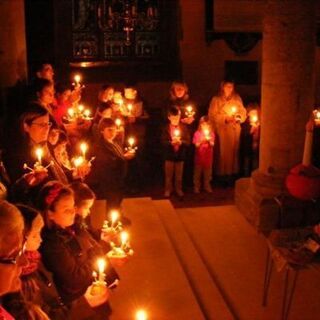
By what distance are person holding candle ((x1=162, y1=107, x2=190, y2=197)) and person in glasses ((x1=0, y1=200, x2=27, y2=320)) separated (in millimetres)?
6060

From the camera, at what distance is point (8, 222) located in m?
3.01

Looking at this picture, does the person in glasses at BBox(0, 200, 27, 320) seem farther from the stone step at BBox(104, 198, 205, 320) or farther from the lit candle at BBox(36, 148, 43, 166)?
the stone step at BBox(104, 198, 205, 320)

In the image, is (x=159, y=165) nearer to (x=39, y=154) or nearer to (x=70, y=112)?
(x=70, y=112)

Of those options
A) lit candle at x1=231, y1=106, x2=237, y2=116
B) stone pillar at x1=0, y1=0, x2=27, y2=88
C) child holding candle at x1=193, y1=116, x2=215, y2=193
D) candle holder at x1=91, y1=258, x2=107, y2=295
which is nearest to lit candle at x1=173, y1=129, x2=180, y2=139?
child holding candle at x1=193, y1=116, x2=215, y2=193

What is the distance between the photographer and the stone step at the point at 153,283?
548cm

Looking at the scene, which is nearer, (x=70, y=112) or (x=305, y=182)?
(x=305, y=182)

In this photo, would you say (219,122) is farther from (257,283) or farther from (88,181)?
(257,283)

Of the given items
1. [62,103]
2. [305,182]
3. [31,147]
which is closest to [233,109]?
[62,103]

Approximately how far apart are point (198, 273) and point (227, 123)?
3.98 meters

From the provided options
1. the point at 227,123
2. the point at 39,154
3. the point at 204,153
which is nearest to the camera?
the point at 39,154

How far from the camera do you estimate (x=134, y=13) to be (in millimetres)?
12992

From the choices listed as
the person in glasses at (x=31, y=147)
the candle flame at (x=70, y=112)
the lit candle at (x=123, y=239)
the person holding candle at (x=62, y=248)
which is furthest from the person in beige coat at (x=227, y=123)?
the person holding candle at (x=62, y=248)

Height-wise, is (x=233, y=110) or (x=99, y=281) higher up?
(x=233, y=110)

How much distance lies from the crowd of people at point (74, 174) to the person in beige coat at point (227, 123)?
2 centimetres
